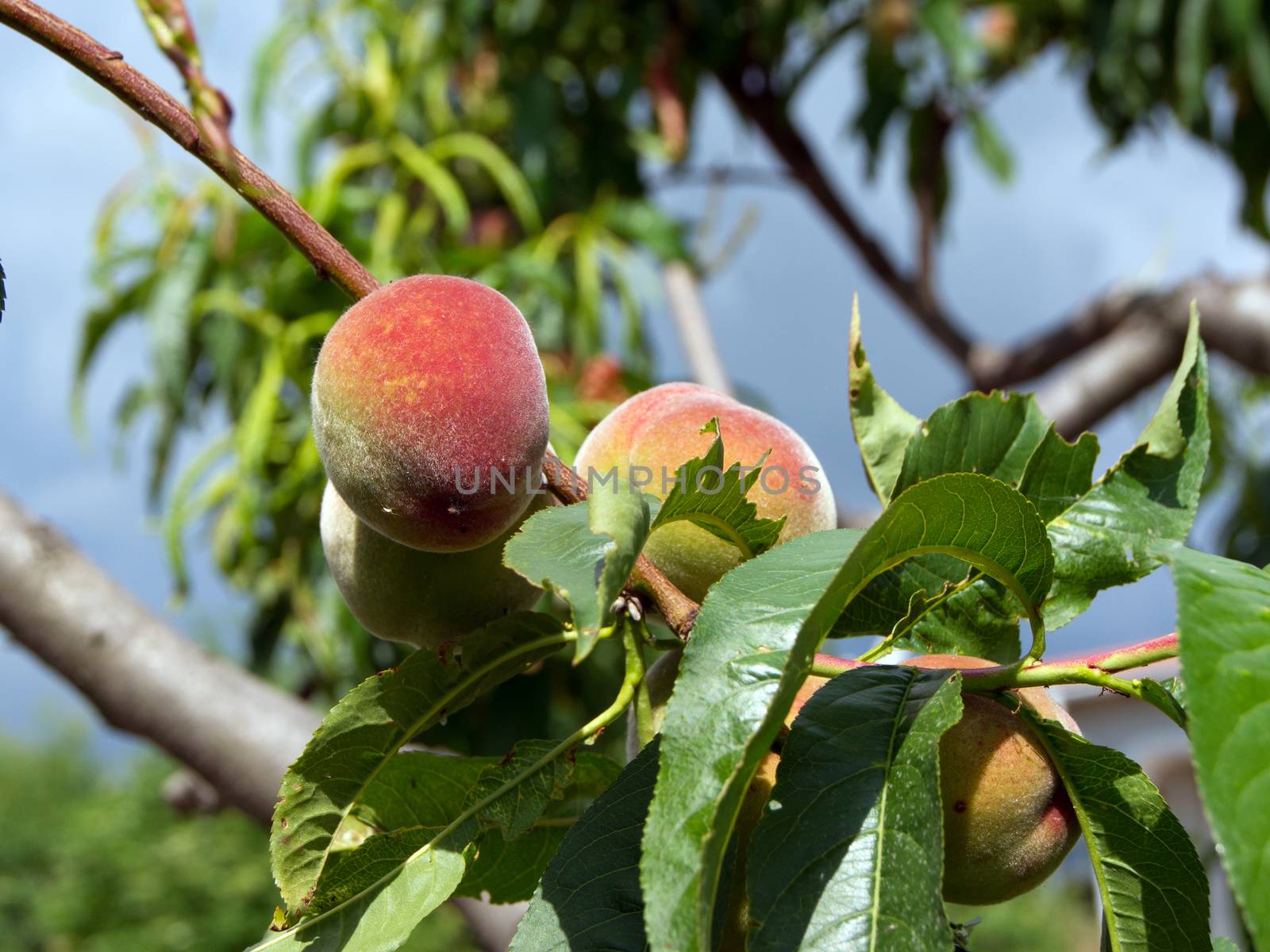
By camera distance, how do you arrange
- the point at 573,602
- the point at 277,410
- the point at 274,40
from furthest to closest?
1. the point at 274,40
2. the point at 277,410
3. the point at 573,602

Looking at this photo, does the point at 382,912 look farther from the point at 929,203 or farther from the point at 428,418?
the point at 929,203

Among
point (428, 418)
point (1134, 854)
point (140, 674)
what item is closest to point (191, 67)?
Answer: point (428, 418)

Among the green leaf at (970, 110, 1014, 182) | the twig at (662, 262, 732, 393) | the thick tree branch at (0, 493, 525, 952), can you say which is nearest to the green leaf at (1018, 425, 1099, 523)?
the thick tree branch at (0, 493, 525, 952)

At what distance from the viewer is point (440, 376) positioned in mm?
384

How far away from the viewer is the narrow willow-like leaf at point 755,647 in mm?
279

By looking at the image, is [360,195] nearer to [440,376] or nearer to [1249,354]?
[1249,354]

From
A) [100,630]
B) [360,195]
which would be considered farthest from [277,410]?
[100,630]

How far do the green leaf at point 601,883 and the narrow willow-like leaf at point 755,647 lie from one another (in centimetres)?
6

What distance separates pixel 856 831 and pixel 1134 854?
103mm

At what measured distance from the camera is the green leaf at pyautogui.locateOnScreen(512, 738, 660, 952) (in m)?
0.35

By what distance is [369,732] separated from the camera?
395 millimetres

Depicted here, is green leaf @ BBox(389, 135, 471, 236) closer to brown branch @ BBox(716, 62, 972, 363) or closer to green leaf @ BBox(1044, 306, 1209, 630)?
brown branch @ BBox(716, 62, 972, 363)

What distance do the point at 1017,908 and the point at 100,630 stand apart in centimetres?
762

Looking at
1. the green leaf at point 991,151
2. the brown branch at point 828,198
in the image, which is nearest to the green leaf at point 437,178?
the brown branch at point 828,198
